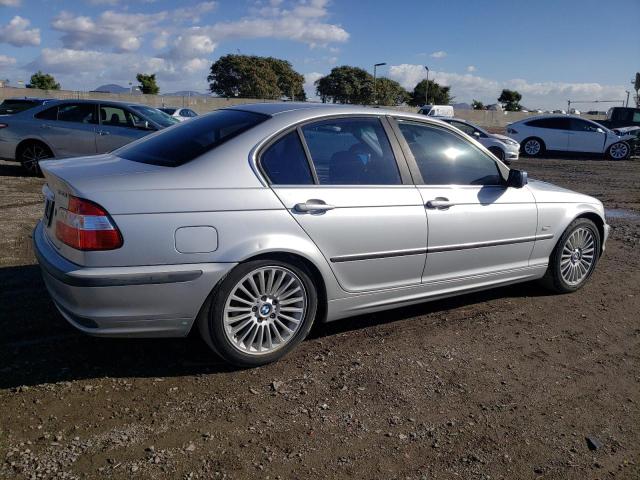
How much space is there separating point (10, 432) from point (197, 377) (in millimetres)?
1003

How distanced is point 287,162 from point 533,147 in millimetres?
19999

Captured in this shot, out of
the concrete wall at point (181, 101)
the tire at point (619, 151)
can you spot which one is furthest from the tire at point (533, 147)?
the concrete wall at point (181, 101)

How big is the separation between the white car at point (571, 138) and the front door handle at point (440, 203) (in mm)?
19028

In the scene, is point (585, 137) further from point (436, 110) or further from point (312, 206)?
point (312, 206)

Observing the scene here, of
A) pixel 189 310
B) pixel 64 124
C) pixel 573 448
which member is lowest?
pixel 573 448

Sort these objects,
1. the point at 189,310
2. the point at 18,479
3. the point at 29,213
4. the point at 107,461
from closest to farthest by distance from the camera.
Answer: the point at 18,479
the point at 107,461
the point at 189,310
the point at 29,213

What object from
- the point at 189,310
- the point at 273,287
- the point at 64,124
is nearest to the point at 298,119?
the point at 273,287

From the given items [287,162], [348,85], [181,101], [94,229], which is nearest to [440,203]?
[287,162]

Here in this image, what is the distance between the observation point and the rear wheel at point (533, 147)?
21500 millimetres

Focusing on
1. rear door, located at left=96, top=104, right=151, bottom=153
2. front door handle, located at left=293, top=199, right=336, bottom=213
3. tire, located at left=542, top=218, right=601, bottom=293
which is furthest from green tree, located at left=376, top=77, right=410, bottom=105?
front door handle, located at left=293, top=199, right=336, bottom=213

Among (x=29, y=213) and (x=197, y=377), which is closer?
(x=197, y=377)

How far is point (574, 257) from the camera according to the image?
5.14 metres

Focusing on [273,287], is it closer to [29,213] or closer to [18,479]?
[18,479]

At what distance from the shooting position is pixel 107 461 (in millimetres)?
2586
